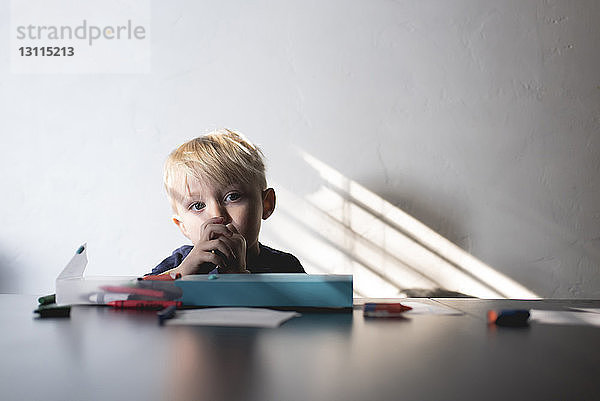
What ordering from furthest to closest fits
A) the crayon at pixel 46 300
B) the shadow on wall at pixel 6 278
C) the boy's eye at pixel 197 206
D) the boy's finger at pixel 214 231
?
the shadow on wall at pixel 6 278
the boy's eye at pixel 197 206
the boy's finger at pixel 214 231
the crayon at pixel 46 300

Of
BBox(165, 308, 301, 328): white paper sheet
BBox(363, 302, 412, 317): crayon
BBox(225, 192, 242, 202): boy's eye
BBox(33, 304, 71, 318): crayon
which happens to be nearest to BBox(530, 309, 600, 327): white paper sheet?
BBox(363, 302, 412, 317): crayon

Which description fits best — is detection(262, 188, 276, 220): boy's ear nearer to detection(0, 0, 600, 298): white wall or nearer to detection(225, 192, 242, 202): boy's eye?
detection(225, 192, 242, 202): boy's eye

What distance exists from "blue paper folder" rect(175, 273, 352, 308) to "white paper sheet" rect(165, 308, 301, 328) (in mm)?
34

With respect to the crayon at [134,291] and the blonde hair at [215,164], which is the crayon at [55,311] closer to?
the crayon at [134,291]

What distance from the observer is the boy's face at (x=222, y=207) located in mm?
1527

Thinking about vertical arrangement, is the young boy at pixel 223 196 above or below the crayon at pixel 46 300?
above

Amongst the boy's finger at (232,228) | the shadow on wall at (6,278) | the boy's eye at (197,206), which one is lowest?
the shadow on wall at (6,278)

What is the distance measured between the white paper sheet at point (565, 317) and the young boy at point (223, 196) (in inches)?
28.5

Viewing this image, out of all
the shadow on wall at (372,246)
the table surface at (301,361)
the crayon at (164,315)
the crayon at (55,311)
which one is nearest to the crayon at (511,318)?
the table surface at (301,361)

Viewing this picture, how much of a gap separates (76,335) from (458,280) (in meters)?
2.16

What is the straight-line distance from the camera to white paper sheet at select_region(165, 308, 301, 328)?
0.61 m

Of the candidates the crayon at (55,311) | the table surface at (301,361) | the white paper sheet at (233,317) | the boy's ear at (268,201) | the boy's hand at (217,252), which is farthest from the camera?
the boy's ear at (268,201)

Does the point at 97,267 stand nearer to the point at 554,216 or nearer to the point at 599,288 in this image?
the point at 554,216

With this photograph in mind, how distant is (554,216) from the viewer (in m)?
2.50
